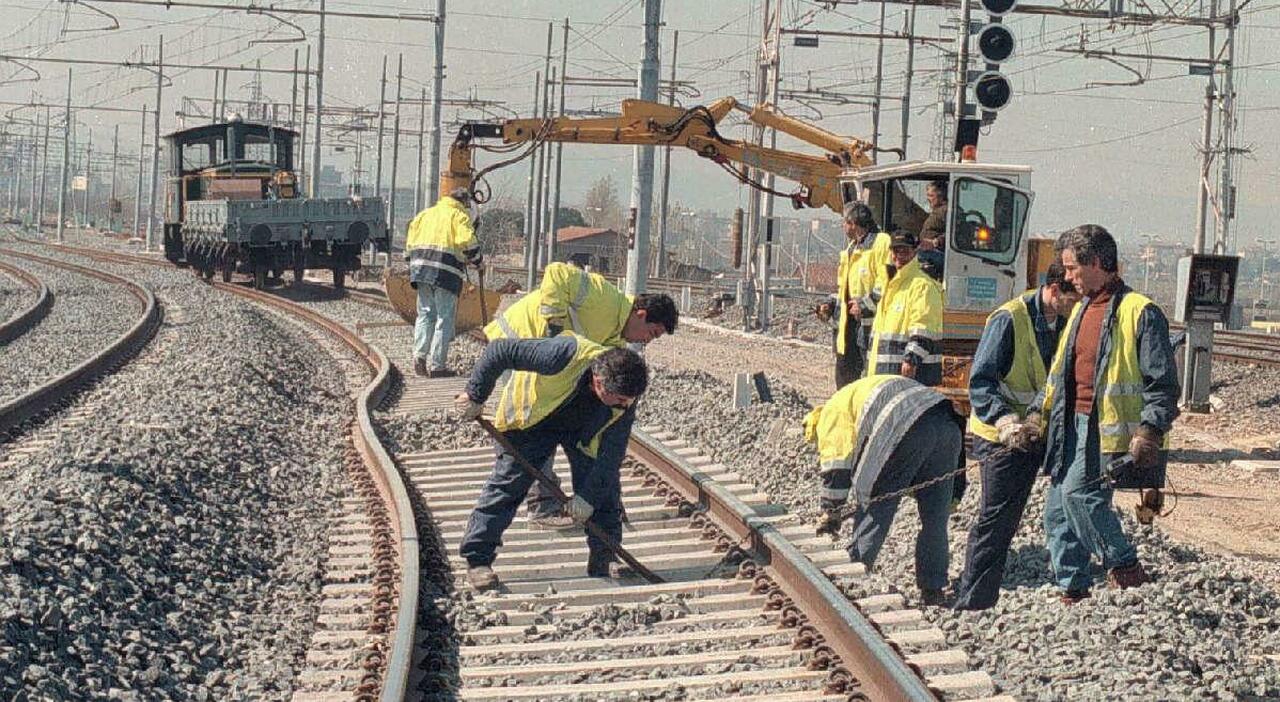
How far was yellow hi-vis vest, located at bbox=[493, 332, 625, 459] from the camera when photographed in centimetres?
703

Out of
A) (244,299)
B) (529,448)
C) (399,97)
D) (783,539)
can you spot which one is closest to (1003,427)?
(783,539)

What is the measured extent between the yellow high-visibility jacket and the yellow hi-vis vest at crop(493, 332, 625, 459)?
742cm

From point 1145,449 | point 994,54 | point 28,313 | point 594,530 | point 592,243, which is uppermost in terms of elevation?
point 994,54

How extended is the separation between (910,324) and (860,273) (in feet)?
4.89

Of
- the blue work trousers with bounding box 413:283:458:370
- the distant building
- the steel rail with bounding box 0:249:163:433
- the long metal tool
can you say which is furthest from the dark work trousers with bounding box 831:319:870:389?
the distant building

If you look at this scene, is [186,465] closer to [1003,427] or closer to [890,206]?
[1003,427]

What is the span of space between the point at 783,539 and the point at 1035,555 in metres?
1.55

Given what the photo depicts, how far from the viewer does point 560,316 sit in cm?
851

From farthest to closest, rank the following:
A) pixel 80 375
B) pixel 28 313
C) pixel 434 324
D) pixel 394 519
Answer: pixel 28 313 → pixel 434 324 → pixel 80 375 → pixel 394 519

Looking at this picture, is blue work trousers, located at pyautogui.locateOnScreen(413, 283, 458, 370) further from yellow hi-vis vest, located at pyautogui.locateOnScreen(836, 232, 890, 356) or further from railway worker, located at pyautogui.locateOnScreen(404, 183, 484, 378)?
yellow hi-vis vest, located at pyautogui.locateOnScreen(836, 232, 890, 356)

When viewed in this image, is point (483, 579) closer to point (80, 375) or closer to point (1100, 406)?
point (1100, 406)

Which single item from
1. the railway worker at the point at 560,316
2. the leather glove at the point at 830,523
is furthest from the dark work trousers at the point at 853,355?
the leather glove at the point at 830,523

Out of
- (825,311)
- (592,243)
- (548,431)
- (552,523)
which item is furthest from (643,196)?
(592,243)

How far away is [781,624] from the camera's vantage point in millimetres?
6234
